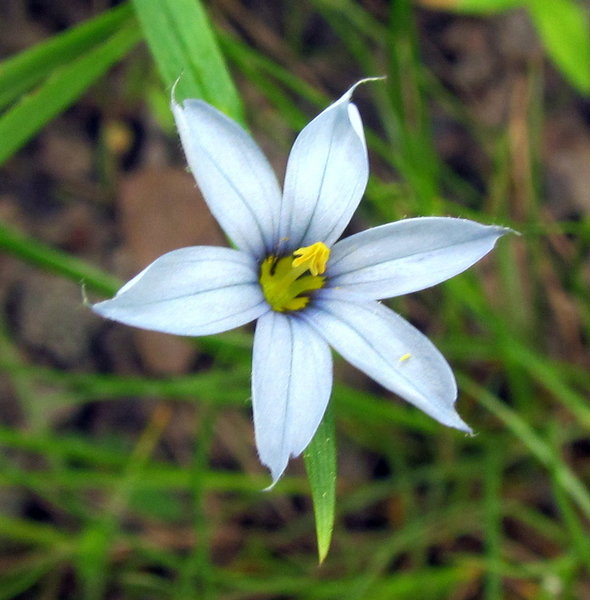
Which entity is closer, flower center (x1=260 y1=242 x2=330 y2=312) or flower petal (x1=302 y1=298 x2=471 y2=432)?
flower petal (x1=302 y1=298 x2=471 y2=432)

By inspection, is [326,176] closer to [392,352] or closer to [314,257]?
[314,257]

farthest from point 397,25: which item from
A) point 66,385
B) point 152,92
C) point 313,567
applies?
point 313,567

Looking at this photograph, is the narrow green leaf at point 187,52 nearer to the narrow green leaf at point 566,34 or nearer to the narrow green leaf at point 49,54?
the narrow green leaf at point 49,54

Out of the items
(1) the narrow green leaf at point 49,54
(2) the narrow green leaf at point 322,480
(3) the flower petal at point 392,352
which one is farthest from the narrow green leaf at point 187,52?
(2) the narrow green leaf at point 322,480

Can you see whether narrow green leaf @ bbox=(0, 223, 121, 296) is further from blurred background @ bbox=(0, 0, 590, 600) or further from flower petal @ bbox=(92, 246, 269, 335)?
blurred background @ bbox=(0, 0, 590, 600)

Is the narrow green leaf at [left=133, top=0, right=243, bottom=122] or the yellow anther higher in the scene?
the narrow green leaf at [left=133, top=0, right=243, bottom=122]

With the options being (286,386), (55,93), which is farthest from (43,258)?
(286,386)

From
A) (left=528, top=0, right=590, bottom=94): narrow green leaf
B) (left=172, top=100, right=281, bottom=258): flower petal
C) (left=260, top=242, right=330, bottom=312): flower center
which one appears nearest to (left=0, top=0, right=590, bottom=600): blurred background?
(left=528, top=0, right=590, bottom=94): narrow green leaf
